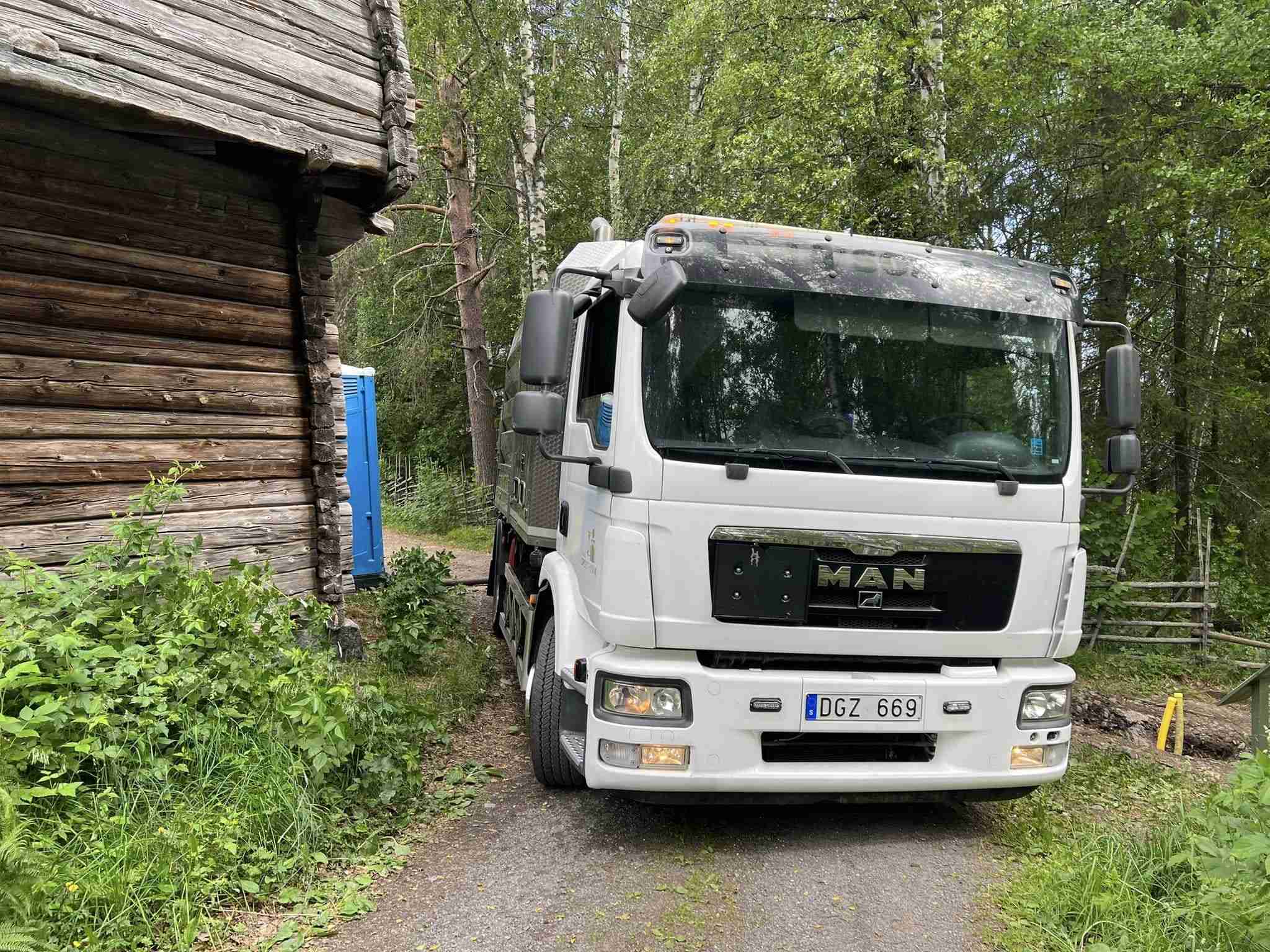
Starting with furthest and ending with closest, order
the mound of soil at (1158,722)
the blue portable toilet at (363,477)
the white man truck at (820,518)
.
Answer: the blue portable toilet at (363,477) → the mound of soil at (1158,722) → the white man truck at (820,518)

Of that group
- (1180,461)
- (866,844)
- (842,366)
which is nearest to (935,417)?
(842,366)

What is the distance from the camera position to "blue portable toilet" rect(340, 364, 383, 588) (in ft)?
34.1

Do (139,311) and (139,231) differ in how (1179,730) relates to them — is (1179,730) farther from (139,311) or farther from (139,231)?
(139,231)

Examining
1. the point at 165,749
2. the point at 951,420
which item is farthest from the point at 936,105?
the point at 165,749

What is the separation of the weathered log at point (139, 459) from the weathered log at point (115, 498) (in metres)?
0.04

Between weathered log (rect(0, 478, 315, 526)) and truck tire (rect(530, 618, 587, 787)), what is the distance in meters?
2.25

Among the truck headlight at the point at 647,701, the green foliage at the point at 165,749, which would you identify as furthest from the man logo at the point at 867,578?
the green foliage at the point at 165,749

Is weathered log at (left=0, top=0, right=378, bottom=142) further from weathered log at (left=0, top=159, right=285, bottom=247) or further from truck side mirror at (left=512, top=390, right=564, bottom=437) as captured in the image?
truck side mirror at (left=512, top=390, right=564, bottom=437)

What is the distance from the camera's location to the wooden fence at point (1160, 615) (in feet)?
31.8

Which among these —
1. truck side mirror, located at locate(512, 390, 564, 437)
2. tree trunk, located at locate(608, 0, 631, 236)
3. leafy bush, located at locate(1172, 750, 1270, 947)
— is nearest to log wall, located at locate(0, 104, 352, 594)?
truck side mirror, located at locate(512, 390, 564, 437)

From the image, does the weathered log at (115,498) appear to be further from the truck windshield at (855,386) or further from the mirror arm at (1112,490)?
the mirror arm at (1112,490)

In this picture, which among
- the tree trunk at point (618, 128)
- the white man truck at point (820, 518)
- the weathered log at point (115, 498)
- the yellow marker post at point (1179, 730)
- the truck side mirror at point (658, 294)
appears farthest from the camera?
the tree trunk at point (618, 128)

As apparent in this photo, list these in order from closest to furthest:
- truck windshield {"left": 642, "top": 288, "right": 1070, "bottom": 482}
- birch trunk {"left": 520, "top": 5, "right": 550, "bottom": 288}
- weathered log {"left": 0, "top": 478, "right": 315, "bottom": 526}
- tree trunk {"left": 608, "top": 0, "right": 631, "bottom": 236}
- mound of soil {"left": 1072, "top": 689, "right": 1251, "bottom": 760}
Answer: truck windshield {"left": 642, "top": 288, "right": 1070, "bottom": 482}, weathered log {"left": 0, "top": 478, "right": 315, "bottom": 526}, mound of soil {"left": 1072, "top": 689, "right": 1251, "bottom": 760}, birch trunk {"left": 520, "top": 5, "right": 550, "bottom": 288}, tree trunk {"left": 608, "top": 0, "right": 631, "bottom": 236}

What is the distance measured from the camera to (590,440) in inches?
170
